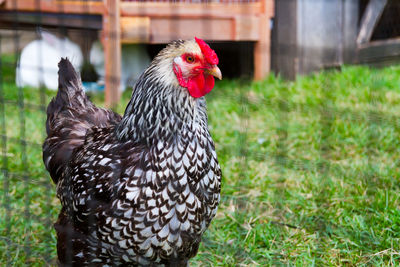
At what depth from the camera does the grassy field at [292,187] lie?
2162mm

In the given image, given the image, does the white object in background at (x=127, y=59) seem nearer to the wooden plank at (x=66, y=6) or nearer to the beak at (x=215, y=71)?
the wooden plank at (x=66, y=6)

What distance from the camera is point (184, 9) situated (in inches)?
198

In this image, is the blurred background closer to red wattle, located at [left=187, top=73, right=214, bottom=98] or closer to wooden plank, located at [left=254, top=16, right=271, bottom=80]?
wooden plank, located at [left=254, top=16, right=271, bottom=80]

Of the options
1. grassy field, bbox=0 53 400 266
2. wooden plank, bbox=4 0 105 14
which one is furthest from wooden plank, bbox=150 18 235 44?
grassy field, bbox=0 53 400 266

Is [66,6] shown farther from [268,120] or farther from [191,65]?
[191,65]

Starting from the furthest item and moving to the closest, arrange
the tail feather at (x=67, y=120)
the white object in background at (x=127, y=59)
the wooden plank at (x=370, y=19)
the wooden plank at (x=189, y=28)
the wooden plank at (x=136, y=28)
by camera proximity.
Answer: the white object in background at (x=127, y=59) → the wooden plank at (x=370, y=19) → the wooden plank at (x=189, y=28) → the wooden plank at (x=136, y=28) → the tail feather at (x=67, y=120)

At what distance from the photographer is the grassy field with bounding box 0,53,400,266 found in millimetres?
2162

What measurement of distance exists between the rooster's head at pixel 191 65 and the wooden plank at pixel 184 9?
128 inches

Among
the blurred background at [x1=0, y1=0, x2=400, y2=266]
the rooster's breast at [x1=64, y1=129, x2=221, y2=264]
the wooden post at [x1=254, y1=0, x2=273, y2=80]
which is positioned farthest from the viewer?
the wooden post at [x1=254, y1=0, x2=273, y2=80]

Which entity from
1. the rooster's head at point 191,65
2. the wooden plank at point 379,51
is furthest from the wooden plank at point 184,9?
the rooster's head at point 191,65

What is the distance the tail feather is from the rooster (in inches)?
13.8

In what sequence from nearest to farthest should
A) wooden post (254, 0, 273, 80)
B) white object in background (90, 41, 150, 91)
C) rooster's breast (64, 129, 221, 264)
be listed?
rooster's breast (64, 129, 221, 264), wooden post (254, 0, 273, 80), white object in background (90, 41, 150, 91)

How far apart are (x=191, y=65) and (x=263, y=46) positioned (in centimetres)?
396

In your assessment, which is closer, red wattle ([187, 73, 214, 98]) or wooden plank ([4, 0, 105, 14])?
red wattle ([187, 73, 214, 98])
